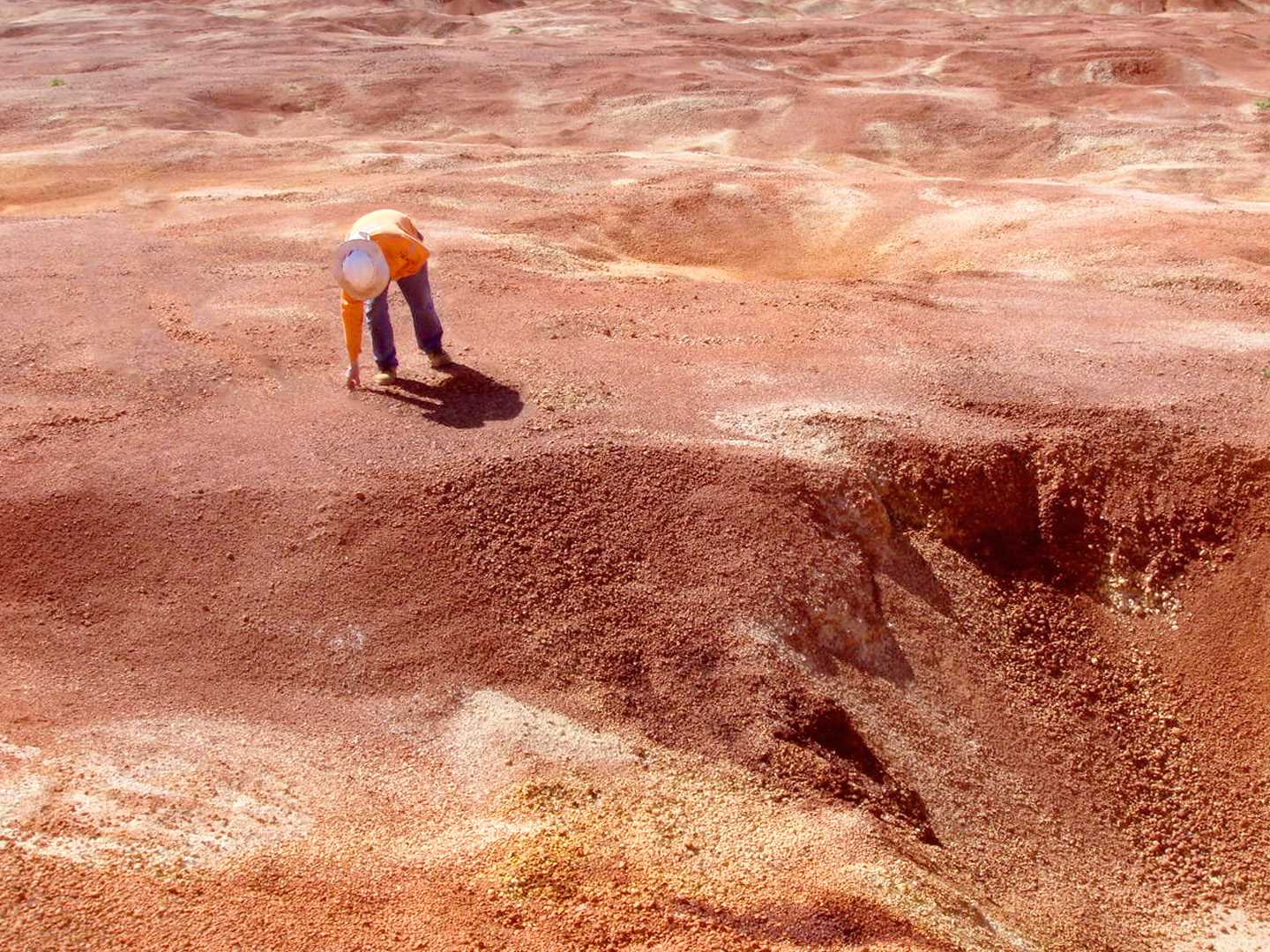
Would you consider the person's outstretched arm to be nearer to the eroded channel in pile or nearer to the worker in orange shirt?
the worker in orange shirt

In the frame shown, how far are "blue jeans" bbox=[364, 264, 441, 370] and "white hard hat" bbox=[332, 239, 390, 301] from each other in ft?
1.21

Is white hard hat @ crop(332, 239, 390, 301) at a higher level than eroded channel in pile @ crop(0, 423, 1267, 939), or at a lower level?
higher

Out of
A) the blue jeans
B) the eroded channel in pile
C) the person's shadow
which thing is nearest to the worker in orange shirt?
the blue jeans

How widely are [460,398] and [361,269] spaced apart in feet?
3.61

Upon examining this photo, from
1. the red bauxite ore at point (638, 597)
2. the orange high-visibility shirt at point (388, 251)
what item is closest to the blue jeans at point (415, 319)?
the orange high-visibility shirt at point (388, 251)

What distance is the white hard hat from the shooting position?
6406 mm

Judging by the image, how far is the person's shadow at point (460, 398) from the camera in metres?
6.82

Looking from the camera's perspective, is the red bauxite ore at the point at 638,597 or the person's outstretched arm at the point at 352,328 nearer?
the red bauxite ore at the point at 638,597

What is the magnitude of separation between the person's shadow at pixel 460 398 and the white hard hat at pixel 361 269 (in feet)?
2.62

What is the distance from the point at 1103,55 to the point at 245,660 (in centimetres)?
2210

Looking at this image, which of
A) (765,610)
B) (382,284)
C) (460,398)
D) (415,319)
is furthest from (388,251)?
(765,610)

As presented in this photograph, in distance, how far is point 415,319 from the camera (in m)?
7.36

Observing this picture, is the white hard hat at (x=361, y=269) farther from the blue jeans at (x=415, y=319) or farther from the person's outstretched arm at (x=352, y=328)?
the blue jeans at (x=415, y=319)

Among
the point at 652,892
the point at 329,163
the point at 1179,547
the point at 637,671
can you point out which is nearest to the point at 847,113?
the point at 329,163
